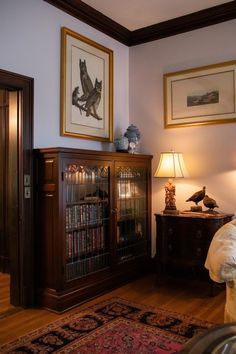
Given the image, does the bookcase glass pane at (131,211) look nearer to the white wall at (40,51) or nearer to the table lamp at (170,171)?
the table lamp at (170,171)

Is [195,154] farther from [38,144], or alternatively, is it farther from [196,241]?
[38,144]

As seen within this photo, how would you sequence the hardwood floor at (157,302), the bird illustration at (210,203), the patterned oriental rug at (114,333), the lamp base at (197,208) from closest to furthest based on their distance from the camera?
the patterned oriental rug at (114,333) → the hardwood floor at (157,302) → the bird illustration at (210,203) → the lamp base at (197,208)

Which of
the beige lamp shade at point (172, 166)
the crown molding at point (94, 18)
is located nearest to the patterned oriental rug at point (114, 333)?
the beige lamp shade at point (172, 166)

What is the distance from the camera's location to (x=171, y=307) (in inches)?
113

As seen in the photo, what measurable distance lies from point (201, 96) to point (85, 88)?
1268mm

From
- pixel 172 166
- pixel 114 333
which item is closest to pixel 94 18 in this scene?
pixel 172 166

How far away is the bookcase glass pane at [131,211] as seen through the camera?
11.6ft

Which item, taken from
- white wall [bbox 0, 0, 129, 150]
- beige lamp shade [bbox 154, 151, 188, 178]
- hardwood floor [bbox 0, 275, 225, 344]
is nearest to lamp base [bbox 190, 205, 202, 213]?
beige lamp shade [bbox 154, 151, 188, 178]

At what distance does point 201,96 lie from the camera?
12.1ft

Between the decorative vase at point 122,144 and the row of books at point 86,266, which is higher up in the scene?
the decorative vase at point 122,144

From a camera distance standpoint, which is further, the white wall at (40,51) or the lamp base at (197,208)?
the lamp base at (197,208)

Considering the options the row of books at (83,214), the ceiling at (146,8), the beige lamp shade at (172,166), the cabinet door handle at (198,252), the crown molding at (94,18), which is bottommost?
the cabinet door handle at (198,252)

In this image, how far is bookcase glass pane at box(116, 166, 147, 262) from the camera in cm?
352

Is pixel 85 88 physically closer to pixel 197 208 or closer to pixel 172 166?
pixel 172 166
